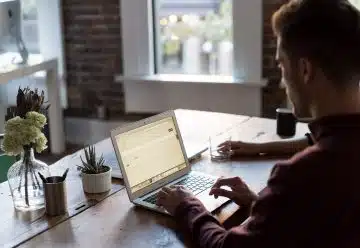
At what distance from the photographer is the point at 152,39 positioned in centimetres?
435

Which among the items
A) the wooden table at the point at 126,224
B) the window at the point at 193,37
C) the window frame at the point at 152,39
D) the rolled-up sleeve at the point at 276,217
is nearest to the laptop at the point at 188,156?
the wooden table at the point at 126,224

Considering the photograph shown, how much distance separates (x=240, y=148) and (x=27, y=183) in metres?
0.87

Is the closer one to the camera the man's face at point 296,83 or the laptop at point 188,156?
the man's face at point 296,83

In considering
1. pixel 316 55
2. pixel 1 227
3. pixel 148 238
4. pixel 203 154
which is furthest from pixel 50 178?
pixel 316 55

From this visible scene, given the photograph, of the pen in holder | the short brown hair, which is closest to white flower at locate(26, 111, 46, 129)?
the pen in holder

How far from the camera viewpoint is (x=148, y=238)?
1.68 m

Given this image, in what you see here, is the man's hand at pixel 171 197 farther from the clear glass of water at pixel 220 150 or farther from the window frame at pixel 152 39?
the window frame at pixel 152 39

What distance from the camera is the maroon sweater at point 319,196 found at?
1.31m

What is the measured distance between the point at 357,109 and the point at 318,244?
31 centimetres

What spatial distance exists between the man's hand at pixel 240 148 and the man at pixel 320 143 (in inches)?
39.3

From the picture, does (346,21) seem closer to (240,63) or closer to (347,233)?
(347,233)

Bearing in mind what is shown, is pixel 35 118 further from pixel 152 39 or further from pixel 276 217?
pixel 152 39

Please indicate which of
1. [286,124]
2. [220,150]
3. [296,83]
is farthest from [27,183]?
[286,124]

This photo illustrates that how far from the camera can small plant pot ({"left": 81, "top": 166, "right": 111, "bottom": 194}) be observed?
1984 millimetres
